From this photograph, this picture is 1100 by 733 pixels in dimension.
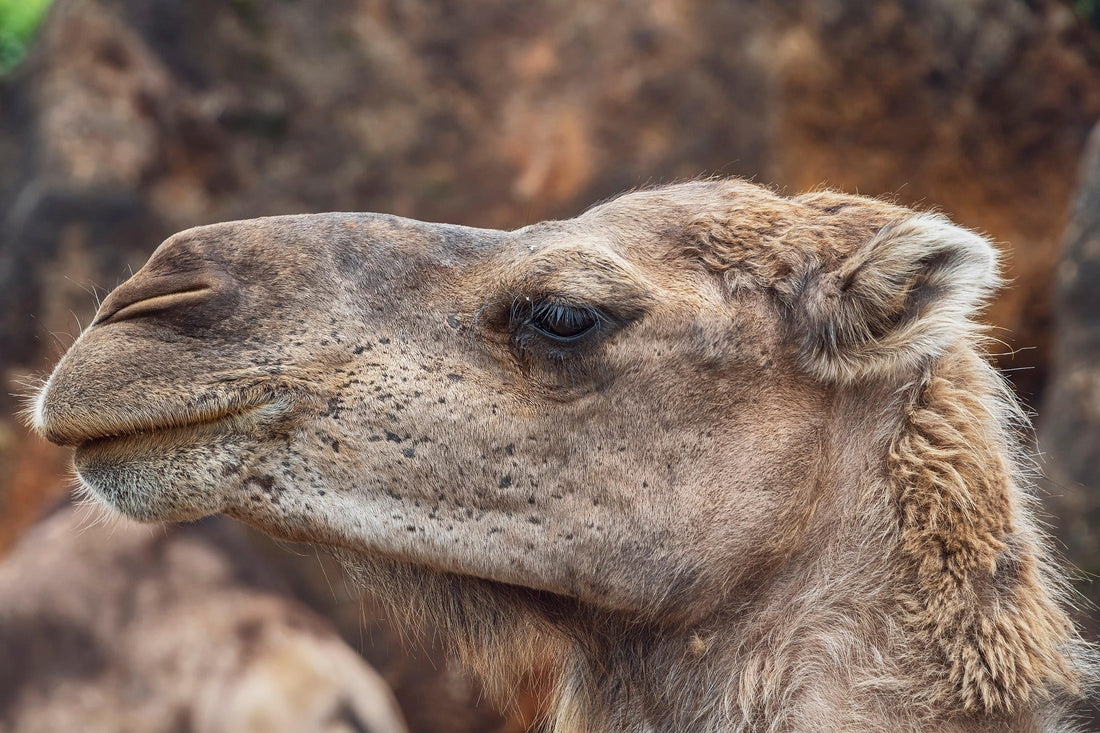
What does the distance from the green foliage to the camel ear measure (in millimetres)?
6633

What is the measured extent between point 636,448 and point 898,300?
690 millimetres

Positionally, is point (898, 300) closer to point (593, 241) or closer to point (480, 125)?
point (593, 241)

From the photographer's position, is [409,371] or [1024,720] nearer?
[1024,720]

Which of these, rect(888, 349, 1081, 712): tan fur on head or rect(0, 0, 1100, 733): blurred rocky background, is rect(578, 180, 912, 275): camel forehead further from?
rect(0, 0, 1100, 733): blurred rocky background

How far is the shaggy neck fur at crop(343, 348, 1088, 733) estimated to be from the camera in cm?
236

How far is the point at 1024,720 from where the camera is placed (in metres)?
2.35

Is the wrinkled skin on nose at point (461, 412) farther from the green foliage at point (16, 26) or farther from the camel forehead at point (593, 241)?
the green foliage at point (16, 26)

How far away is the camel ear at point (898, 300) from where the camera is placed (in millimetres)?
2510

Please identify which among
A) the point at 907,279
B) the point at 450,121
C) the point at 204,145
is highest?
the point at 907,279

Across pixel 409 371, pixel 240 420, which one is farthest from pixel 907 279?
pixel 240 420

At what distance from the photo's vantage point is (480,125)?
290 inches

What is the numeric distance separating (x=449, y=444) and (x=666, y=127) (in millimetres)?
5052

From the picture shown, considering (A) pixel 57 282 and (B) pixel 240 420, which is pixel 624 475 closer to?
(B) pixel 240 420

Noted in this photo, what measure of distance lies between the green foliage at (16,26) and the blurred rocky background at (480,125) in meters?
0.02
